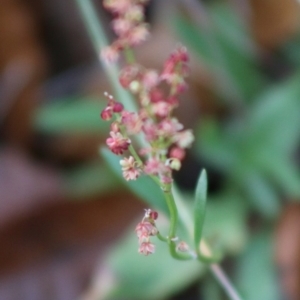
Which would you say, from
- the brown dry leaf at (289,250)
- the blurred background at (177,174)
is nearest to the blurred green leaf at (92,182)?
the blurred background at (177,174)

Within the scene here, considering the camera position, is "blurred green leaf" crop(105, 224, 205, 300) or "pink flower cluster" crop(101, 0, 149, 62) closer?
"pink flower cluster" crop(101, 0, 149, 62)

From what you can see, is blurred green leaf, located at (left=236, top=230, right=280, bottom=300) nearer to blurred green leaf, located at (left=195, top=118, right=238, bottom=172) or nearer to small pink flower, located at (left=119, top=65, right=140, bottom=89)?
blurred green leaf, located at (left=195, top=118, right=238, bottom=172)

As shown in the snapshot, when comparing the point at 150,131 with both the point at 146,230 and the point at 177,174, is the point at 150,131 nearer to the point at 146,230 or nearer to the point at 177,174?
the point at 146,230

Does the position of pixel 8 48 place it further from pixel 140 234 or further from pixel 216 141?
pixel 140 234

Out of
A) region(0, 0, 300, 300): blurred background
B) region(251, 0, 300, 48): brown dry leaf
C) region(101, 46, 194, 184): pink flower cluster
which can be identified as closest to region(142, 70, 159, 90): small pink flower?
region(101, 46, 194, 184): pink flower cluster

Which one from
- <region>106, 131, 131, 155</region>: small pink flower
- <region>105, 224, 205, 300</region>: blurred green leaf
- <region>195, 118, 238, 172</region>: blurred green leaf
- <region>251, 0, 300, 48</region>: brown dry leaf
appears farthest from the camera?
<region>251, 0, 300, 48</region>: brown dry leaf

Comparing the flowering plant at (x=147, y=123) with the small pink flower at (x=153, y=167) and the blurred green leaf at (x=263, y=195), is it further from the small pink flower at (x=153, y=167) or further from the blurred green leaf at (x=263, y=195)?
the blurred green leaf at (x=263, y=195)

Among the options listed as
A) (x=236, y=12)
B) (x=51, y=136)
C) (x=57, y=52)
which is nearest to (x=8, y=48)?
(x=57, y=52)

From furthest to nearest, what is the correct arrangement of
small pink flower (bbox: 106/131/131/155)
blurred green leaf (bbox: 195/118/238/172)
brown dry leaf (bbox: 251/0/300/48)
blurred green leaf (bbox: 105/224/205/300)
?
brown dry leaf (bbox: 251/0/300/48) → blurred green leaf (bbox: 195/118/238/172) → blurred green leaf (bbox: 105/224/205/300) → small pink flower (bbox: 106/131/131/155)
